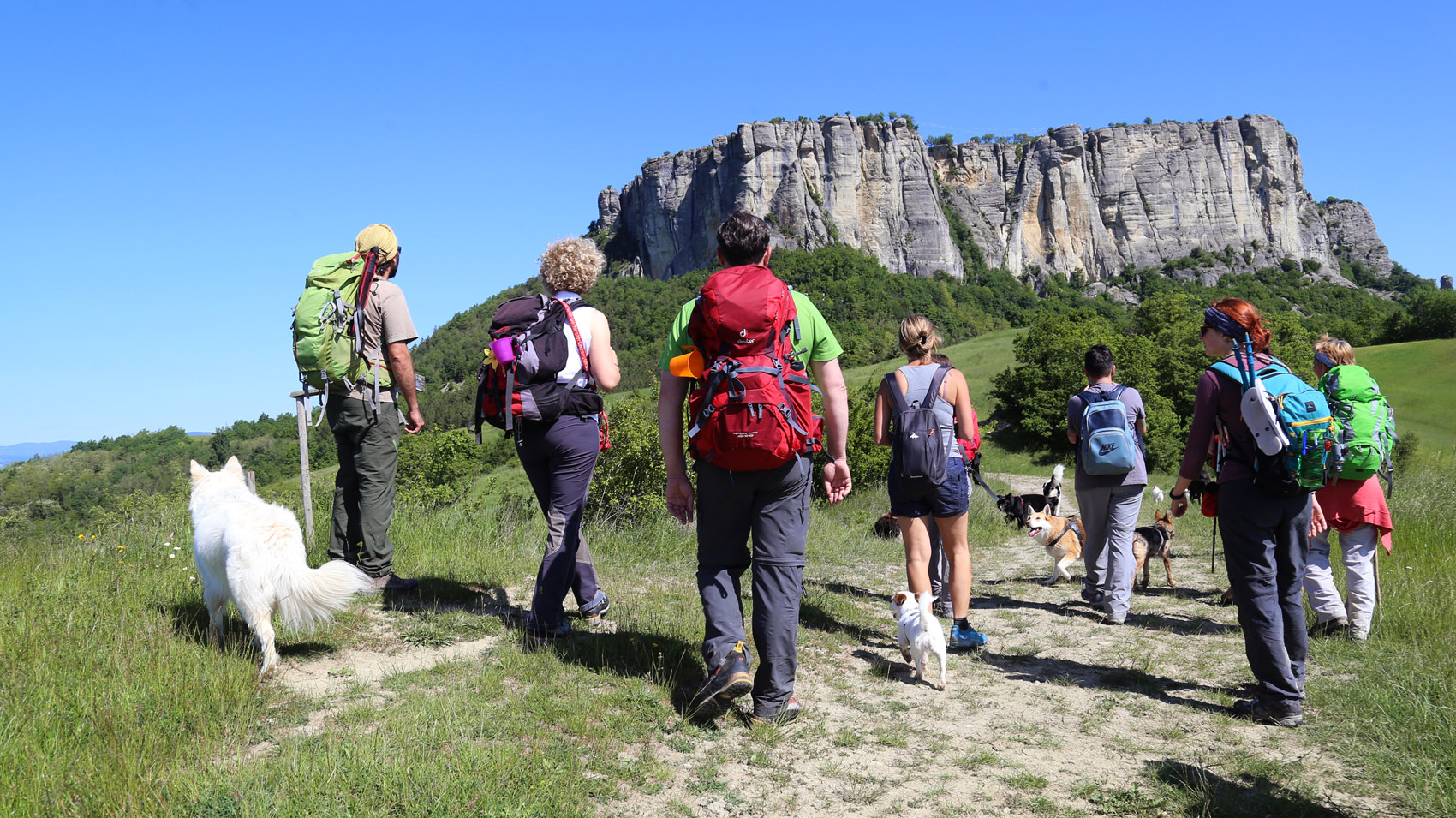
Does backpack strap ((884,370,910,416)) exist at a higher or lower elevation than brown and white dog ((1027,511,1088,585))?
higher

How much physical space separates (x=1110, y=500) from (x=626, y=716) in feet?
13.6

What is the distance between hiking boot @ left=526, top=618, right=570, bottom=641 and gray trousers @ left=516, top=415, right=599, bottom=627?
0.01m

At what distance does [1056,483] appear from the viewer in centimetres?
→ 1037

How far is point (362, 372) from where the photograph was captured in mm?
4824

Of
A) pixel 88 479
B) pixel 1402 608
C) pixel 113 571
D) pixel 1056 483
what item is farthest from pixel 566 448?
pixel 88 479

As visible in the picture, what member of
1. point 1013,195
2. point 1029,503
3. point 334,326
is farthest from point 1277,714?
point 1013,195

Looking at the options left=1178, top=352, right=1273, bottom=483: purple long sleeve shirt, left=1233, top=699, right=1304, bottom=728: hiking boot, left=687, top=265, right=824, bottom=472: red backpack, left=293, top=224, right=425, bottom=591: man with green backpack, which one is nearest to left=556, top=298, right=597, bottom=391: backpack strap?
left=293, top=224, right=425, bottom=591: man with green backpack

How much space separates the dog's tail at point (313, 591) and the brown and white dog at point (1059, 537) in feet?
19.3

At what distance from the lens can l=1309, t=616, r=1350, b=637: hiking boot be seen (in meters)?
4.98

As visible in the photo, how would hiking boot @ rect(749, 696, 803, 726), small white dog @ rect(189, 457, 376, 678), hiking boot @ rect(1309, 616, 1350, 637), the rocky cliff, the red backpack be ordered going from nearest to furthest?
the red backpack < hiking boot @ rect(749, 696, 803, 726) < small white dog @ rect(189, 457, 376, 678) < hiking boot @ rect(1309, 616, 1350, 637) < the rocky cliff

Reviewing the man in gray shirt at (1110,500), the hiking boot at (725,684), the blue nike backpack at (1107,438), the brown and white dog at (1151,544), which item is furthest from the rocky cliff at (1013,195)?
the hiking boot at (725,684)

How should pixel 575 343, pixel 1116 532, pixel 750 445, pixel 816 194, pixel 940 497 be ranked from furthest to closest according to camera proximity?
pixel 816 194
pixel 1116 532
pixel 940 497
pixel 575 343
pixel 750 445

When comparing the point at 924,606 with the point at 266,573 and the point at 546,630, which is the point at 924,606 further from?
the point at 266,573

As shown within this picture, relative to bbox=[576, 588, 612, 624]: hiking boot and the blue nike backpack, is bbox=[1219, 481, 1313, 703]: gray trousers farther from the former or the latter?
bbox=[576, 588, 612, 624]: hiking boot
